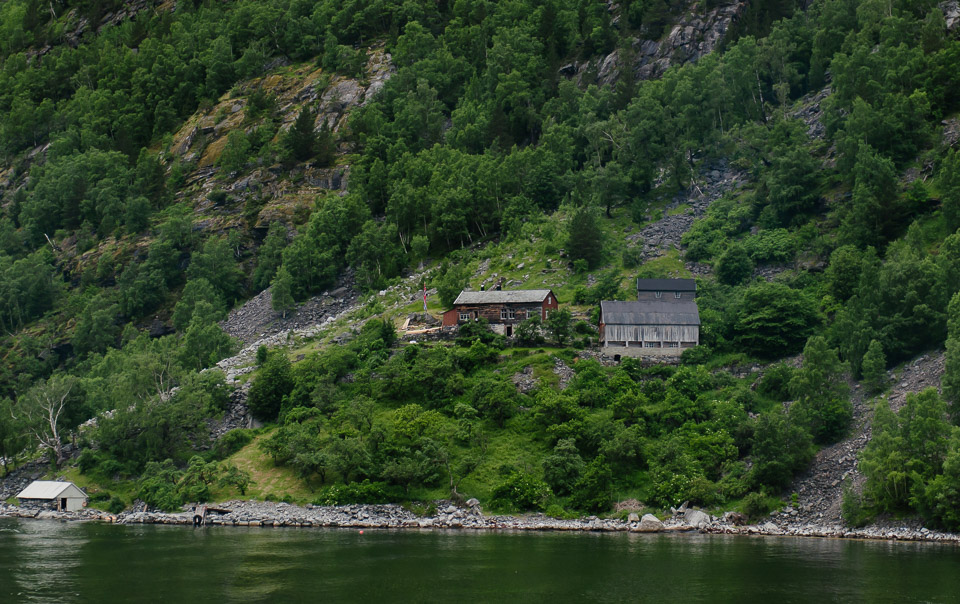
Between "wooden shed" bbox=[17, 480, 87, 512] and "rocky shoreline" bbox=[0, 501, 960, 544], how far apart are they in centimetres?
232

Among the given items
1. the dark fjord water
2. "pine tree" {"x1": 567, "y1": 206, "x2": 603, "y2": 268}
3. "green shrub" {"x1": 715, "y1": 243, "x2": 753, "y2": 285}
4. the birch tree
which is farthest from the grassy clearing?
"green shrub" {"x1": 715, "y1": 243, "x2": 753, "y2": 285}

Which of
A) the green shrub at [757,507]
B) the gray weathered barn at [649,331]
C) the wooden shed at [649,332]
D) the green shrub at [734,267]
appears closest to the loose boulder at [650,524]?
the green shrub at [757,507]

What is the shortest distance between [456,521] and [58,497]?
40.0 meters

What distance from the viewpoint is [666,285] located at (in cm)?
10112

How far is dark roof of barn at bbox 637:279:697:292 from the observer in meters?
101

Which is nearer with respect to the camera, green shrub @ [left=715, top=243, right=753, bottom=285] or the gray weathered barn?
the gray weathered barn

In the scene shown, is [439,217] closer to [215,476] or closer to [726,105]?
[726,105]

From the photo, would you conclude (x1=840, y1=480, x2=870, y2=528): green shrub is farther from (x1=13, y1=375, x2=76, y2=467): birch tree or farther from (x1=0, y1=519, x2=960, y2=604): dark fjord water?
(x1=13, y1=375, x2=76, y2=467): birch tree

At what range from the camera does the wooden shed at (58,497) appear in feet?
283

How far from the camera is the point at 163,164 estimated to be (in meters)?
176

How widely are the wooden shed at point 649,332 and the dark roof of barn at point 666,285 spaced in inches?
210

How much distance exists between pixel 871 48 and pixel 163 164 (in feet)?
416

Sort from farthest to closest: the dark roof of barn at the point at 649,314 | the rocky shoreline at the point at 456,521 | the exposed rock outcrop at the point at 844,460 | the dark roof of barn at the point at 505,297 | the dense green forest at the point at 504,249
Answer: the dark roof of barn at the point at 505,297
the dark roof of barn at the point at 649,314
the dense green forest at the point at 504,249
the exposed rock outcrop at the point at 844,460
the rocky shoreline at the point at 456,521

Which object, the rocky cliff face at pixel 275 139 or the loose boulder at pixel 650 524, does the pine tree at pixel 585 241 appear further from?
the rocky cliff face at pixel 275 139
